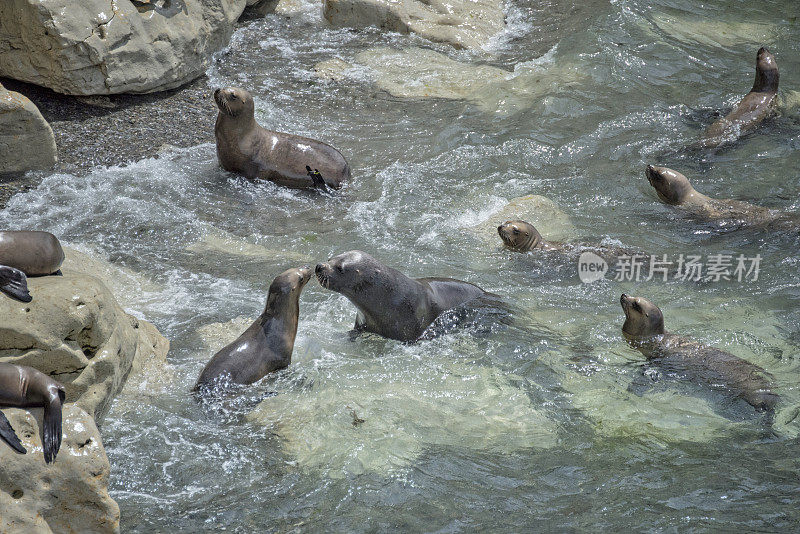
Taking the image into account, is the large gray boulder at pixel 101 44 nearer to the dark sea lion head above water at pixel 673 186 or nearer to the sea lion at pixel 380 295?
the sea lion at pixel 380 295

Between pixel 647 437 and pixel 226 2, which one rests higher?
pixel 226 2

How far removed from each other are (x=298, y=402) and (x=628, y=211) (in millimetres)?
4112

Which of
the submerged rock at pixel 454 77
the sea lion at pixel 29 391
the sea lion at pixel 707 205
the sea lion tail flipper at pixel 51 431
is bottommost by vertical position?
the sea lion at pixel 707 205

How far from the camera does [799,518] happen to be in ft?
12.1

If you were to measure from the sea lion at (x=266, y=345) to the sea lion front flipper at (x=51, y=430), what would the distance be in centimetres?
132

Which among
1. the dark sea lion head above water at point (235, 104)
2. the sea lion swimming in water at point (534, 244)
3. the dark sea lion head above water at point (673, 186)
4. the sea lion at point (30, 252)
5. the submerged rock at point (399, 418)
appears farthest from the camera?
the dark sea lion head above water at point (235, 104)

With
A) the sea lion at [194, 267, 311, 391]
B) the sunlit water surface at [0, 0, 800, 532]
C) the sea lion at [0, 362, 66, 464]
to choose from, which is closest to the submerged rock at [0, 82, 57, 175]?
the sunlit water surface at [0, 0, 800, 532]

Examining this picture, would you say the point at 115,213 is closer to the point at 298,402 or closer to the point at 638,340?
the point at 298,402

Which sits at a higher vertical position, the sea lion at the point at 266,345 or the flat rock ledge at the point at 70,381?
the flat rock ledge at the point at 70,381

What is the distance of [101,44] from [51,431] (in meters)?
6.02

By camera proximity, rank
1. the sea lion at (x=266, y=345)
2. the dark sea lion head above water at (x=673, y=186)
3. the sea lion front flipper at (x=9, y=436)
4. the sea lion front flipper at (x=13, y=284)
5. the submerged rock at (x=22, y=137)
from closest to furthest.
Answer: the sea lion front flipper at (x=9, y=436), the sea lion front flipper at (x=13, y=284), the sea lion at (x=266, y=345), the submerged rock at (x=22, y=137), the dark sea lion head above water at (x=673, y=186)

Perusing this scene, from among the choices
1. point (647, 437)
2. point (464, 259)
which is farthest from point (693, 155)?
point (647, 437)

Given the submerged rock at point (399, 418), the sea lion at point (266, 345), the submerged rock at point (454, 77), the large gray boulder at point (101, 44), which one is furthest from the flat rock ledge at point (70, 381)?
the submerged rock at point (454, 77)

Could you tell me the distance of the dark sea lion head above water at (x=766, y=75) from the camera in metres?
8.86
